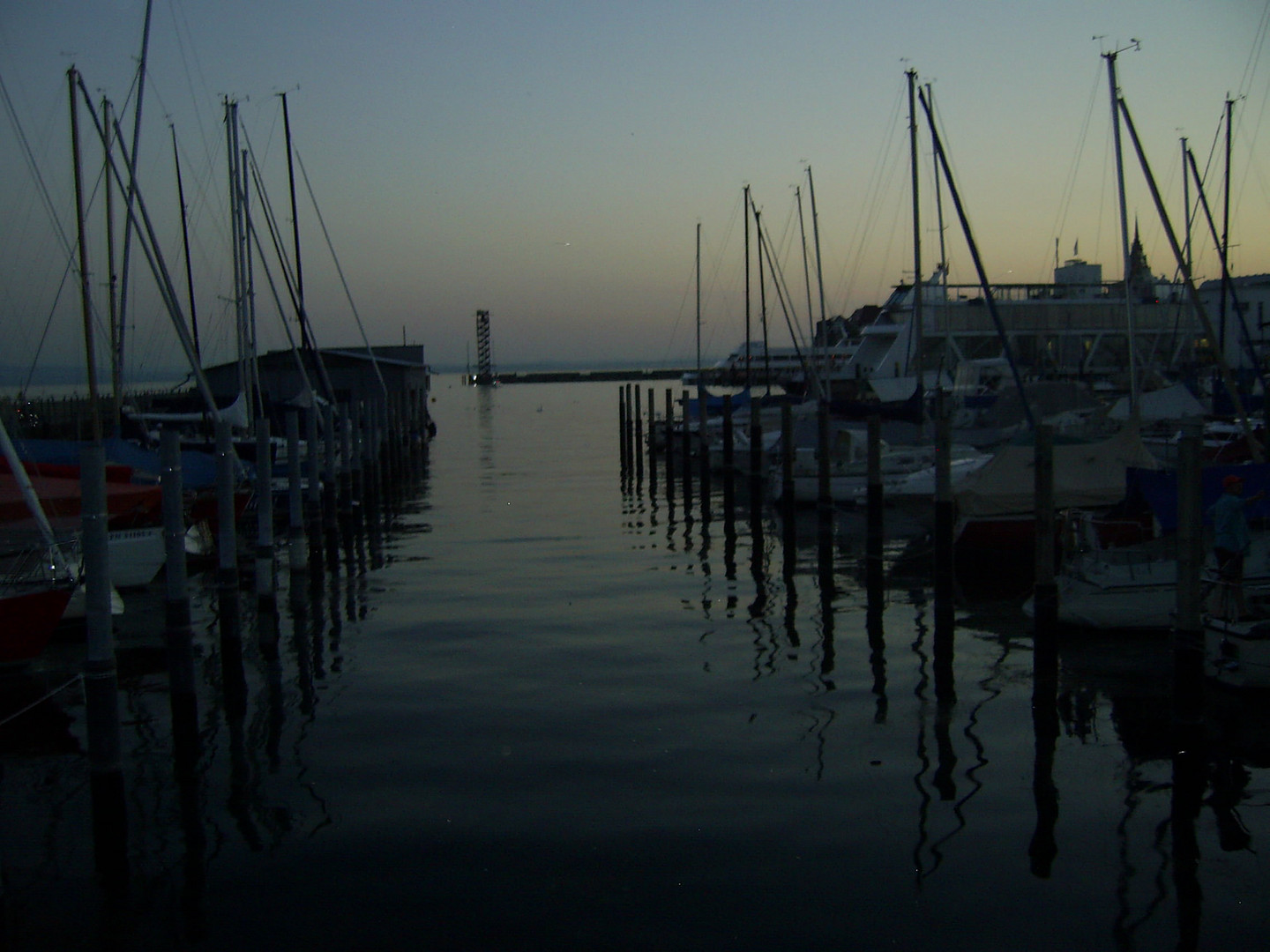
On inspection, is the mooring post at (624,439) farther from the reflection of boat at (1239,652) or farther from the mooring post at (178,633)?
the mooring post at (178,633)

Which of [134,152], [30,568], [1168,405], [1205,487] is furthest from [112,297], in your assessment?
[1168,405]

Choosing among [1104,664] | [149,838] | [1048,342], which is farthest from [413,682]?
[1048,342]

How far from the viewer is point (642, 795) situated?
9273 millimetres

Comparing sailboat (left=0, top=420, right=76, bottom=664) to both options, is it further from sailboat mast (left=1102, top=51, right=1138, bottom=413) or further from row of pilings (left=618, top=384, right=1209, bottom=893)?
sailboat mast (left=1102, top=51, right=1138, bottom=413)

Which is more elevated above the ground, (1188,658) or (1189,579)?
(1189,579)

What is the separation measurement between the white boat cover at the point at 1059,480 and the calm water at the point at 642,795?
351 centimetres

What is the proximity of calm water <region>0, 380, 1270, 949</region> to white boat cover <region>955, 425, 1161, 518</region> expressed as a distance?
351 cm

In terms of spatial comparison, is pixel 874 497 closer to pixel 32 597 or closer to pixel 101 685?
pixel 32 597

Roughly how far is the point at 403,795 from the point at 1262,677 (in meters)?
8.13

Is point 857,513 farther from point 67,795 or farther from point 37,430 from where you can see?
point 37,430

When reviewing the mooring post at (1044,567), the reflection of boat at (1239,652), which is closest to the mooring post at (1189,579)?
the mooring post at (1044,567)

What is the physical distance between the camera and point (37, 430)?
3831cm

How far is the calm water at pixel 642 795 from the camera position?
7332 millimetres

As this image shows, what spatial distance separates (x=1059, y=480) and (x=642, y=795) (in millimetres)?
12601
